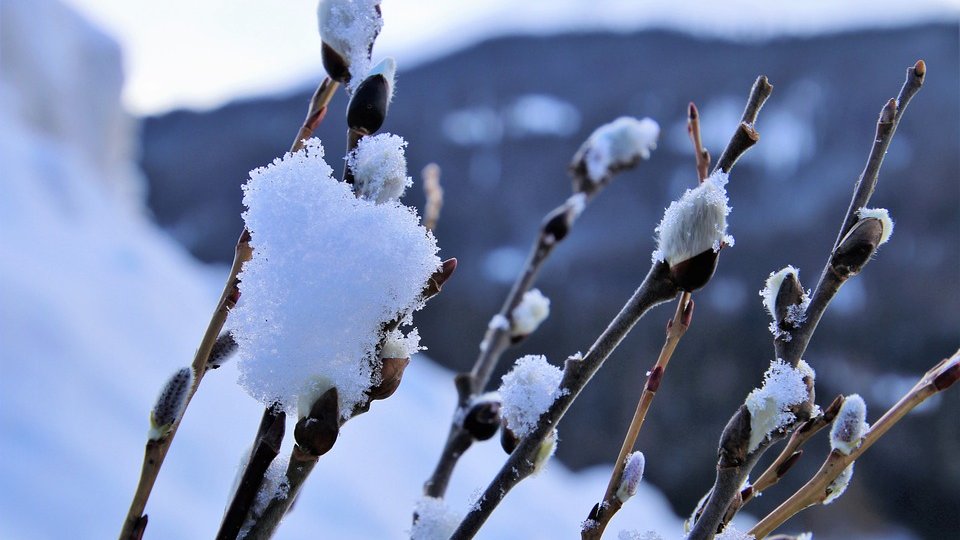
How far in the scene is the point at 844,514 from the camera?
10.8ft

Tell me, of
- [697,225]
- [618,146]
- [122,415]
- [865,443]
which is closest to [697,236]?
[697,225]

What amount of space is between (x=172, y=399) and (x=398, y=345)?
0.22 ft

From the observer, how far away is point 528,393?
0.23 meters

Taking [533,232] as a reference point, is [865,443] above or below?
below

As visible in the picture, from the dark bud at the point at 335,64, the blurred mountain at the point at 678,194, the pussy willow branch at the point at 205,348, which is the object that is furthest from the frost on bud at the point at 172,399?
the blurred mountain at the point at 678,194

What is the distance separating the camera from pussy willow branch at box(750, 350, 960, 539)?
0.23 metres

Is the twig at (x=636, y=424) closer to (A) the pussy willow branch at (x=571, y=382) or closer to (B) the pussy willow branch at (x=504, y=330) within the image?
(A) the pussy willow branch at (x=571, y=382)

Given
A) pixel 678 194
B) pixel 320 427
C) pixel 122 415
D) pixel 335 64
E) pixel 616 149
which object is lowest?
pixel 320 427

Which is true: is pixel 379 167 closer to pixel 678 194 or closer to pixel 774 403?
pixel 774 403

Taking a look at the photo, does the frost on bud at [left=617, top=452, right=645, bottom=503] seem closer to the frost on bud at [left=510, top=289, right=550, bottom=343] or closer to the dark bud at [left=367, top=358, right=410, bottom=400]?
the dark bud at [left=367, top=358, right=410, bottom=400]

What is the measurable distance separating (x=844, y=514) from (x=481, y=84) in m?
3.75

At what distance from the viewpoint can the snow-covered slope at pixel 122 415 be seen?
0.92 meters

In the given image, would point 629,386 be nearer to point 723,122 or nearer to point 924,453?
point 924,453

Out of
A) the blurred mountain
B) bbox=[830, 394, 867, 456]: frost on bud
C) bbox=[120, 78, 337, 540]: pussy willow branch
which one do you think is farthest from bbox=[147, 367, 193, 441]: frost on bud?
the blurred mountain
